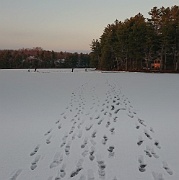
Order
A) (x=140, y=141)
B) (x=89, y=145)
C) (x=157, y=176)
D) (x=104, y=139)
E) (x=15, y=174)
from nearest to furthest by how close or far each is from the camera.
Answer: (x=157, y=176) → (x=15, y=174) → (x=89, y=145) → (x=140, y=141) → (x=104, y=139)

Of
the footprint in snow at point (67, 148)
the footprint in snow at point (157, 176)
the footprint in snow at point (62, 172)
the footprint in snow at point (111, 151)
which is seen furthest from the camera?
the footprint in snow at point (67, 148)

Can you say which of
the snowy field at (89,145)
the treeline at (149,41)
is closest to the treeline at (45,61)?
the treeline at (149,41)

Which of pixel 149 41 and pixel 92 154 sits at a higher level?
pixel 149 41

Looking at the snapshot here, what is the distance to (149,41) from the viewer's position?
1954 inches

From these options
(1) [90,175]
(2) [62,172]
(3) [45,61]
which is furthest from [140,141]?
(3) [45,61]

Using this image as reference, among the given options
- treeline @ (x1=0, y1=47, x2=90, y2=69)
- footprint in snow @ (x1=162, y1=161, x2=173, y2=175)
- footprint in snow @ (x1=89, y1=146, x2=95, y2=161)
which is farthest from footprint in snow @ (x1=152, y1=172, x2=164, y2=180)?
treeline @ (x1=0, y1=47, x2=90, y2=69)

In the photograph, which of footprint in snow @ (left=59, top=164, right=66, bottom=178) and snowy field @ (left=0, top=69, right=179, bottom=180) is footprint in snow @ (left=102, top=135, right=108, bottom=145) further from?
footprint in snow @ (left=59, top=164, right=66, bottom=178)

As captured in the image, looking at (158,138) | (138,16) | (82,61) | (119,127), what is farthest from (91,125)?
(82,61)

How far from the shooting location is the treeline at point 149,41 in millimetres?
49781

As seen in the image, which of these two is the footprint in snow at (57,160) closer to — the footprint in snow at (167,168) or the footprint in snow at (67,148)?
the footprint in snow at (67,148)

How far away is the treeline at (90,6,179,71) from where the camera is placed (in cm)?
4978

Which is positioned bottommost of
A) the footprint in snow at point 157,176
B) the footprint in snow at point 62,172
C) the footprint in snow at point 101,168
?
the footprint in snow at point 62,172

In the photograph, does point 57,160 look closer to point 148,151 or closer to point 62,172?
Result: point 62,172

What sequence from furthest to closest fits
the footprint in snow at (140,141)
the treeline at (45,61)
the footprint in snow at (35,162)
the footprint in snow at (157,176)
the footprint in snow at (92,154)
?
the treeline at (45,61) < the footprint in snow at (140,141) < the footprint in snow at (92,154) < the footprint in snow at (35,162) < the footprint in snow at (157,176)
